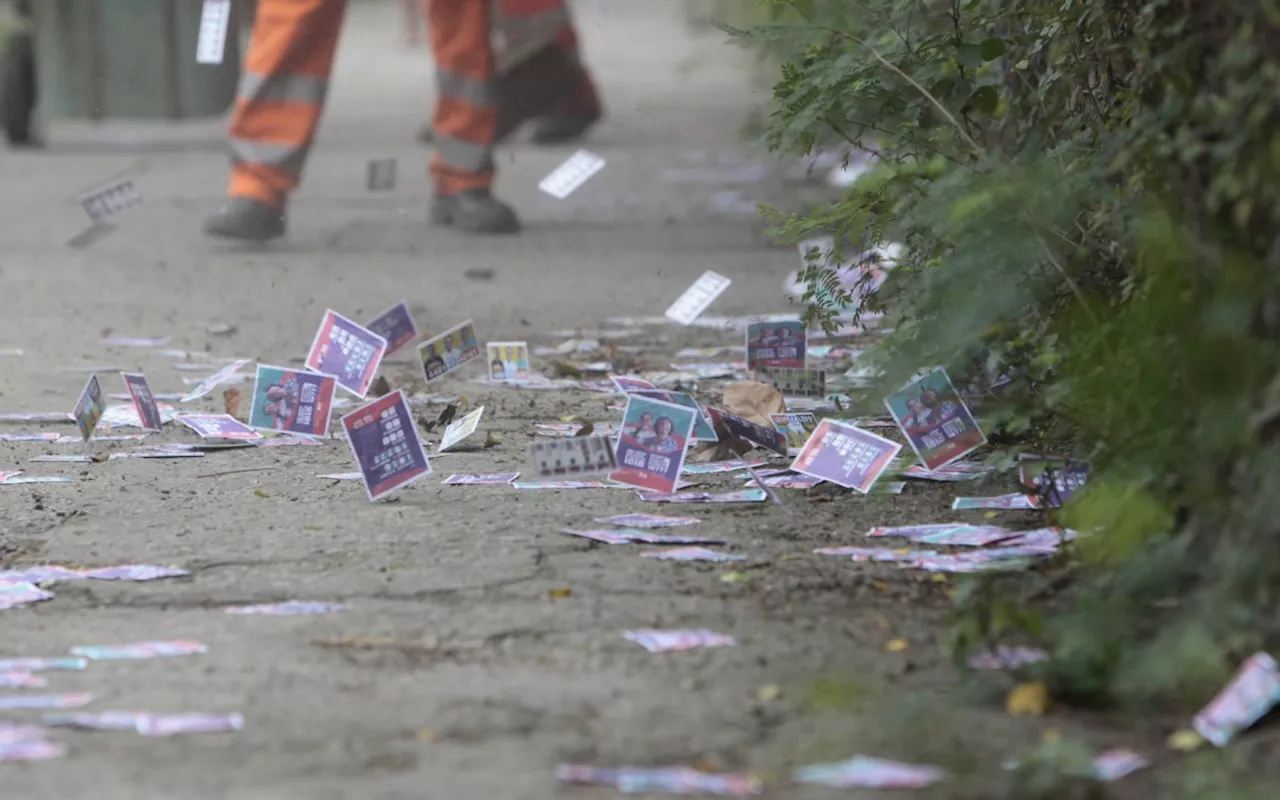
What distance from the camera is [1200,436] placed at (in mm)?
2719

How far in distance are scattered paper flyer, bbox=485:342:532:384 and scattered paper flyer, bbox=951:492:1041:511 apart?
1848 mm

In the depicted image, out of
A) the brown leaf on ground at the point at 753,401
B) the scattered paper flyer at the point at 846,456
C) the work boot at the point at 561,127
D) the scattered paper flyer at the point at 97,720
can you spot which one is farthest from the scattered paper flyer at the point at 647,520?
the work boot at the point at 561,127

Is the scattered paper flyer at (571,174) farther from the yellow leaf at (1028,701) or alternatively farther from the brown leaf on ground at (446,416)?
the yellow leaf at (1028,701)

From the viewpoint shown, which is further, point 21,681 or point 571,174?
point 571,174

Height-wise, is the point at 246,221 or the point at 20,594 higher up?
the point at 246,221

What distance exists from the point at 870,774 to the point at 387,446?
5.84 feet

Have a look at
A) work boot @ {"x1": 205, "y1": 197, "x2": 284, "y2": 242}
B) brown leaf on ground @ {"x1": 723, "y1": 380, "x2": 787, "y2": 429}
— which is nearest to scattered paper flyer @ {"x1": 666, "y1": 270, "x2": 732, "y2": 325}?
brown leaf on ground @ {"x1": 723, "y1": 380, "x2": 787, "y2": 429}

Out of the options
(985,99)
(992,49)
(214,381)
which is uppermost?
(992,49)

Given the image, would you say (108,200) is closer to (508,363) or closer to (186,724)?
(508,363)

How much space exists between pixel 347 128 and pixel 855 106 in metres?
8.35

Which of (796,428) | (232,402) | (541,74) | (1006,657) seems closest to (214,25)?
(541,74)

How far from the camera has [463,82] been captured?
800cm

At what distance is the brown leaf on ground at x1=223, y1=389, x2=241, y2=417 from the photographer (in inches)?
199

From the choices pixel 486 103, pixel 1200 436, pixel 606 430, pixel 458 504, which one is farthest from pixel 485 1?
pixel 1200 436
